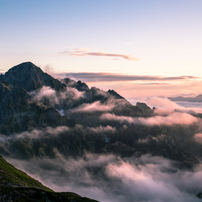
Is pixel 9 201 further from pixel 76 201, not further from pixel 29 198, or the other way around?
pixel 76 201

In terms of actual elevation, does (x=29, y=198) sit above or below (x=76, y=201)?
above

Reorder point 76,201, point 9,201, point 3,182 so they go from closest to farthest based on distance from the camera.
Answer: point 9,201 < point 76,201 < point 3,182

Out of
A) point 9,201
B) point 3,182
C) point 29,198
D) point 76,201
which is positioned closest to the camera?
point 9,201

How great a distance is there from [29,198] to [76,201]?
2612cm

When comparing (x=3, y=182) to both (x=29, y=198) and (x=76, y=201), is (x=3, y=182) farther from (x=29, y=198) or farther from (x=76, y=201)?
(x=76, y=201)

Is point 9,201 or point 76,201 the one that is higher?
point 9,201

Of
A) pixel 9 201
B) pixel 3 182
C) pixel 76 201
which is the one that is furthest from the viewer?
pixel 3 182

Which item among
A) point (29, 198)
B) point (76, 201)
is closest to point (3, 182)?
point (29, 198)

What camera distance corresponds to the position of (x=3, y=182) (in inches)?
4779

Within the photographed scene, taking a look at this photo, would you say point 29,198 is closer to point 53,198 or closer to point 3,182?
point 53,198

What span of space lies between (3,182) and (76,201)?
44999mm

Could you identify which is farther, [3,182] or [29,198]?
[3,182]

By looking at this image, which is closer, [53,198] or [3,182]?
[53,198]

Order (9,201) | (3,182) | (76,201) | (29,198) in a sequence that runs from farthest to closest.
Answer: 1. (3,182)
2. (76,201)
3. (29,198)
4. (9,201)
